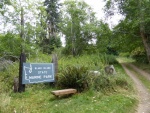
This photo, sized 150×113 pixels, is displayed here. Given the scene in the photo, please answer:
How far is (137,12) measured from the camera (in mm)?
12695

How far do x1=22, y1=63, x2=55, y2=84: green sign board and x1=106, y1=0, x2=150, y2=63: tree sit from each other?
808 centimetres

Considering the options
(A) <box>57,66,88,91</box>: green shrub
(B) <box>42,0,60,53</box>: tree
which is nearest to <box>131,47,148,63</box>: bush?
(A) <box>57,66,88,91</box>: green shrub

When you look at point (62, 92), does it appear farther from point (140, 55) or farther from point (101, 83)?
point (140, 55)

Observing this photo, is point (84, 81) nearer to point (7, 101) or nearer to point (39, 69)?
→ point (39, 69)

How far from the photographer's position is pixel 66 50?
72.7ft

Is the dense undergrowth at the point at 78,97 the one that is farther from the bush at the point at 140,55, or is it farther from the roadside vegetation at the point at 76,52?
the bush at the point at 140,55

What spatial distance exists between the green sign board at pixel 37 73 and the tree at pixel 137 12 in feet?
26.5

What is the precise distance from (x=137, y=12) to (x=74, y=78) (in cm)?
854

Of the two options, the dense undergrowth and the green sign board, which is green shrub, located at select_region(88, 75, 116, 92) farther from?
the green sign board

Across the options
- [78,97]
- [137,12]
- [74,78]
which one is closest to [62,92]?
[78,97]

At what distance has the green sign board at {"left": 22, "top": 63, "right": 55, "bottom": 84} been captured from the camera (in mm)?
6385

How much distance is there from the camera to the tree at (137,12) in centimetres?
1260

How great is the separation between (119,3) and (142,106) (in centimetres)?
1071

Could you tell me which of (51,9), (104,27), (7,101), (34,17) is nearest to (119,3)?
(104,27)
